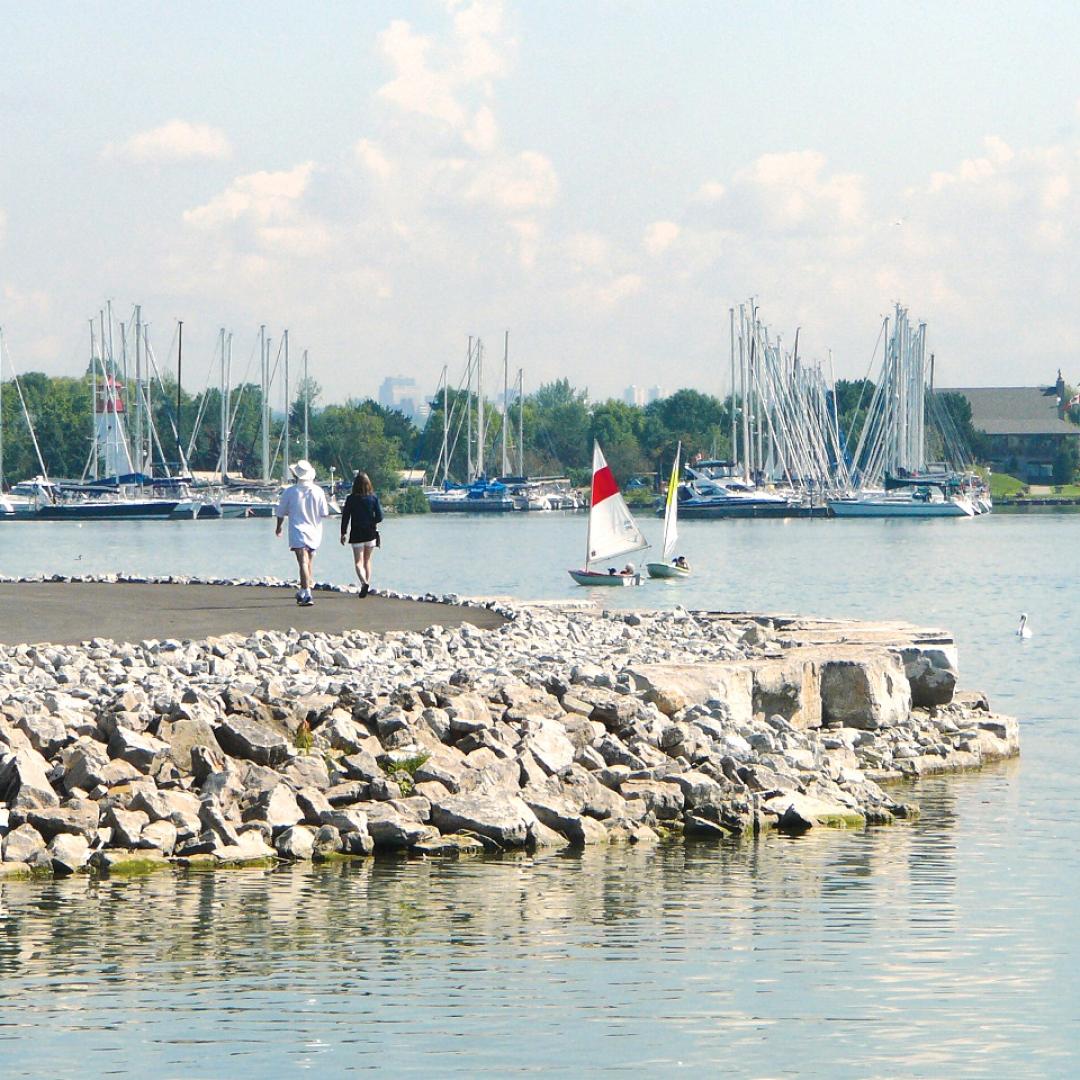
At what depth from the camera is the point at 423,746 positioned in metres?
15.2

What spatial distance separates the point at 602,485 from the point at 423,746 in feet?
108

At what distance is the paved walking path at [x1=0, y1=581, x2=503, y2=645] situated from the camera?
20.5 m

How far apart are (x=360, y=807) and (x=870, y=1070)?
5.78 m

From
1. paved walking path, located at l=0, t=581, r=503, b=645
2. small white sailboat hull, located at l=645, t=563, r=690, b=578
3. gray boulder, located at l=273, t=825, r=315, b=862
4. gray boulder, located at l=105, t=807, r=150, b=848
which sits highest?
paved walking path, located at l=0, t=581, r=503, b=645

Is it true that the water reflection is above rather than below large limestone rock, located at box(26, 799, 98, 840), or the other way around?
below

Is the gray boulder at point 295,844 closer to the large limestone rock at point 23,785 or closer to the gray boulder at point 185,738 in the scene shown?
the gray boulder at point 185,738

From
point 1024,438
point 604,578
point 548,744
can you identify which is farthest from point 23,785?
point 1024,438

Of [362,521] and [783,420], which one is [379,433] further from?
[362,521]

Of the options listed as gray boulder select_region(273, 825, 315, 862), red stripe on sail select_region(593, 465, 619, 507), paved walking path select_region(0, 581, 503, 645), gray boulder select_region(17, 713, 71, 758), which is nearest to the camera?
gray boulder select_region(273, 825, 315, 862)

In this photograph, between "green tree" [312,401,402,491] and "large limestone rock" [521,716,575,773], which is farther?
"green tree" [312,401,402,491]

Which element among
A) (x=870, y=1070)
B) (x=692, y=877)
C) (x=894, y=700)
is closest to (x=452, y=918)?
(x=692, y=877)

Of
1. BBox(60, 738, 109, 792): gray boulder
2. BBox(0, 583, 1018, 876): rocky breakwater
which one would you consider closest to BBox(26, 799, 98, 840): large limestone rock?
BBox(0, 583, 1018, 876): rocky breakwater

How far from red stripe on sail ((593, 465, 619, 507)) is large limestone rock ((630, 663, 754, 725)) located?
95.2 ft

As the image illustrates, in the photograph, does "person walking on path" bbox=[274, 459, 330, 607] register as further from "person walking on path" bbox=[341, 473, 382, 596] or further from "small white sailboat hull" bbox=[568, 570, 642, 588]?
"small white sailboat hull" bbox=[568, 570, 642, 588]
